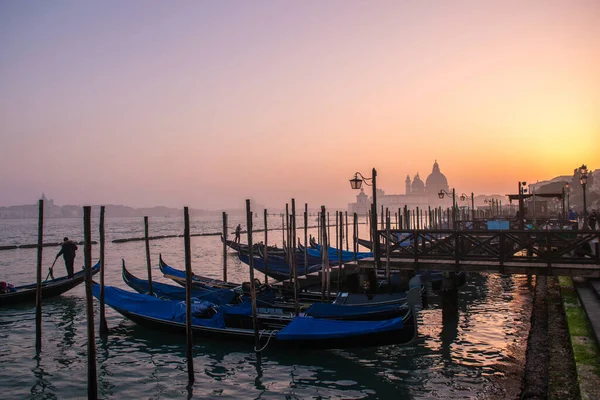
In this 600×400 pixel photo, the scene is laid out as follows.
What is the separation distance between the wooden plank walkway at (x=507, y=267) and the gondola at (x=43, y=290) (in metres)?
9.74

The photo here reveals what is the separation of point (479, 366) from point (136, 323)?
23.4 feet

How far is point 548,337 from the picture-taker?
8.23 metres

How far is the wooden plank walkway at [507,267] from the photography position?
10023 mm

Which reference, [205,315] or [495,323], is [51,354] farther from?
[495,323]

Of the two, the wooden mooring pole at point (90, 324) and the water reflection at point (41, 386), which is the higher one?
the wooden mooring pole at point (90, 324)

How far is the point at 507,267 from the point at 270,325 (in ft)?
17.4

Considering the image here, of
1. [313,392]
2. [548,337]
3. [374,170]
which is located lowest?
[313,392]

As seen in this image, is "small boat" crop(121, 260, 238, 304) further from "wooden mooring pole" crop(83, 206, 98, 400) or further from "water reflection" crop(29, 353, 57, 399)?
"wooden mooring pole" crop(83, 206, 98, 400)

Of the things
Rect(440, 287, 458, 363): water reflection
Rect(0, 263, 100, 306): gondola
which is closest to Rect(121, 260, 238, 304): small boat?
Rect(0, 263, 100, 306): gondola

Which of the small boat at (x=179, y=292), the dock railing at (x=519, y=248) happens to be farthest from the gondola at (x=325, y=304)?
the dock railing at (x=519, y=248)

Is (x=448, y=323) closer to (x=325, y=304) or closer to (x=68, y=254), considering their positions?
(x=325, y=304)

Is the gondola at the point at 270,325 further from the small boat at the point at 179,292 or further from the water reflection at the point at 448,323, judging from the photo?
the water reflection at the point at 448,323

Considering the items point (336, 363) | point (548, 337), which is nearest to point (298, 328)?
point (336, 363)

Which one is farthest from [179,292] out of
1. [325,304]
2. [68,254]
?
[68,254]
